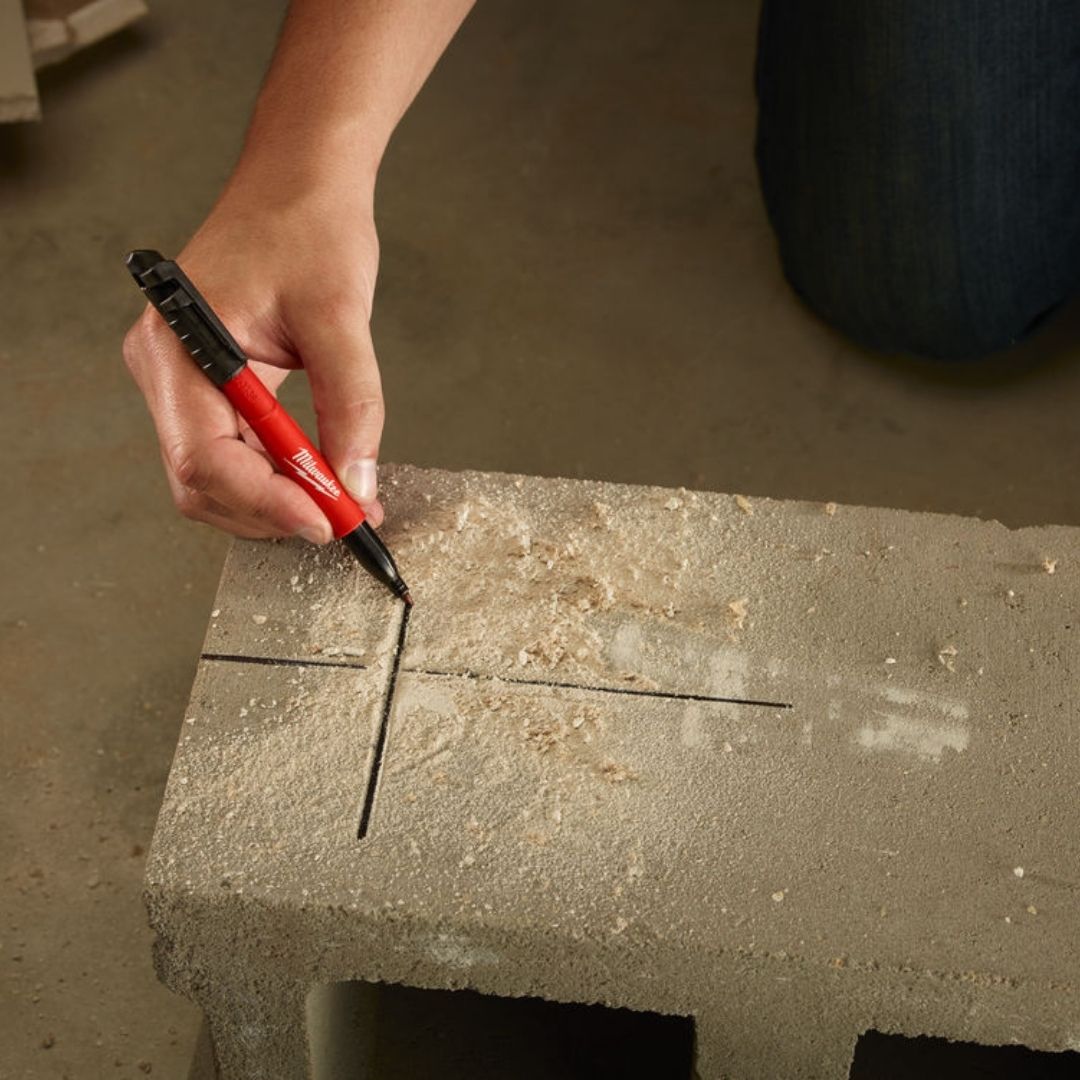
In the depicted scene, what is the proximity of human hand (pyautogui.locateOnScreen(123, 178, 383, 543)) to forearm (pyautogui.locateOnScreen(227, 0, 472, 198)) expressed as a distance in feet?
0.16

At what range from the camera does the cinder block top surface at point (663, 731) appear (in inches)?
70.4

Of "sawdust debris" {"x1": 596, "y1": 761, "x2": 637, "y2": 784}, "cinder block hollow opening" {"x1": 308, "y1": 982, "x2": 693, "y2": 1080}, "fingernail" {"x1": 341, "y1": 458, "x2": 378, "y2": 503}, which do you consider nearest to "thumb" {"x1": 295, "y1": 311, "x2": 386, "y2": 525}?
"fingernail" {"x1": 341, "y1": 458, "x2": 378, "y2": 503}

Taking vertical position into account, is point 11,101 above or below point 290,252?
below

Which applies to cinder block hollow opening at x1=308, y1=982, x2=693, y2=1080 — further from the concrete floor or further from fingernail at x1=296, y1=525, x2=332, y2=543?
fingernail at x1=296, y1=525, x2=332, y2=543

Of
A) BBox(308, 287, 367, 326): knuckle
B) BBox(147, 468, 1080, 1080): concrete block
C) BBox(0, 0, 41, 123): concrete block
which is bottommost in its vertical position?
BBox(0, 0, 41, 123): concrete block

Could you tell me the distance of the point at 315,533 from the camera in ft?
6.46

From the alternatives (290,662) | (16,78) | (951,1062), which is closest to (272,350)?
(290,662)

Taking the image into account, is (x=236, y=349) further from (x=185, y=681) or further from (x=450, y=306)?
(x=450, y=306)

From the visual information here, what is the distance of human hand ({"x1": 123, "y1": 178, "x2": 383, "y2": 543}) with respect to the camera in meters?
1.94

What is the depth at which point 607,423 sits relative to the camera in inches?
146

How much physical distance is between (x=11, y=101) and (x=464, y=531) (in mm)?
2475

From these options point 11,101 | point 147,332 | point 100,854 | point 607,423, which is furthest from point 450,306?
point 147,332

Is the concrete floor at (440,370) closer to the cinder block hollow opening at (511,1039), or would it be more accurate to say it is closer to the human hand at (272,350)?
the cinder block hollow opening at (511,1039)

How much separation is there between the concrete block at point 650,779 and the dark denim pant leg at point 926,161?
1.53 metres
